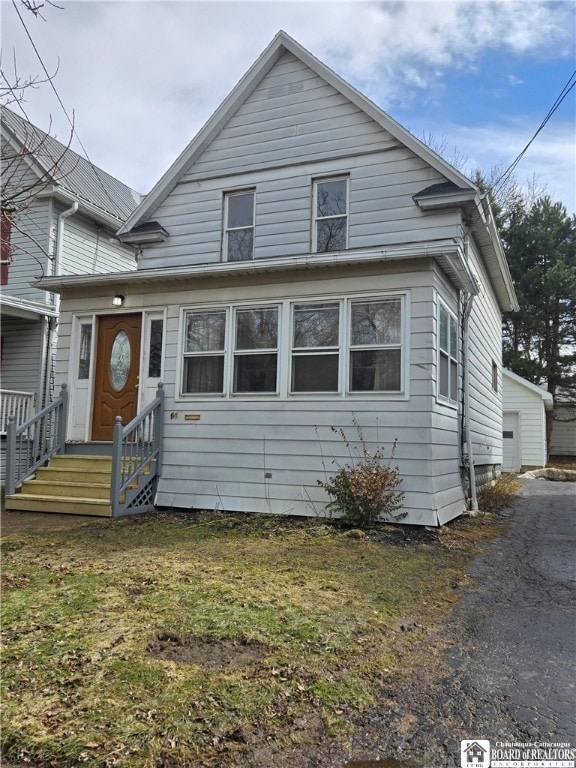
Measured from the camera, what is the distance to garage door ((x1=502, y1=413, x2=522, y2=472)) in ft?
60.6

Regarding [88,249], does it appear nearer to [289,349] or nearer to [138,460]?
[138,460]

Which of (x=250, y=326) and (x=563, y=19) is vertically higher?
(x=563, y=19)

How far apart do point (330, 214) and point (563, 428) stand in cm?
2100

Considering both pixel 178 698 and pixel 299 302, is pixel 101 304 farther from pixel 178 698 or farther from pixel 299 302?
pixel 178 698

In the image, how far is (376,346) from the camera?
7.17 metres

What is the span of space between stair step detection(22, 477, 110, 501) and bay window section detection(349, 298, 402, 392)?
151 inches

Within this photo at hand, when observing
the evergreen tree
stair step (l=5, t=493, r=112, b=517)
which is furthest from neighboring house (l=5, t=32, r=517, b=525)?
the evergreen tree

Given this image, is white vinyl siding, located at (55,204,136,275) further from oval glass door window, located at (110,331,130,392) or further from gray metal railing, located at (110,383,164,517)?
gray metal railing, located at (110,383,164,517)

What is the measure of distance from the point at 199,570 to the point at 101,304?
5743mm

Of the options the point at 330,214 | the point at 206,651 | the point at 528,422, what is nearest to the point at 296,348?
the point at 330,214

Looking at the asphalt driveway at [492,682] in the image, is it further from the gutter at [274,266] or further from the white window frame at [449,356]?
the gutter at [274,266]

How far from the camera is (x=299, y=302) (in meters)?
7.64

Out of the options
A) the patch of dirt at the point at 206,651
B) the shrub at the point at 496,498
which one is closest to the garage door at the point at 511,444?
the shrub at the point at 496,498

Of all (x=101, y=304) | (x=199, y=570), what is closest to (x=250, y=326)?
(x=101, y=304)
